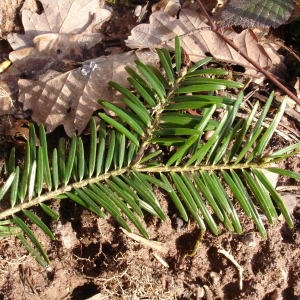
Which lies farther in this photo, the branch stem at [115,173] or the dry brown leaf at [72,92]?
the dry brown leaf at [72,92]

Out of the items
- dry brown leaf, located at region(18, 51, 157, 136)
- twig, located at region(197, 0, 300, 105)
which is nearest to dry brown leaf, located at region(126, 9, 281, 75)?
twig, located at region(197, 0, 300, 105)

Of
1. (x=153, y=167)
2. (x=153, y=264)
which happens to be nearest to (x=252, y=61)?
(x=153, y=167)

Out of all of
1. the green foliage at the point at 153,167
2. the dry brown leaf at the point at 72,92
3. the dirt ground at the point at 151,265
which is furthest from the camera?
the dry brown leaf at the point at 72,92

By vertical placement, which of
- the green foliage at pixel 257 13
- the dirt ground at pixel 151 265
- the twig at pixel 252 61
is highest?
the green foliage at pixel 257 13

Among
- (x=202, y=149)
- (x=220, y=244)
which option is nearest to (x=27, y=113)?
(x=202, y=149)

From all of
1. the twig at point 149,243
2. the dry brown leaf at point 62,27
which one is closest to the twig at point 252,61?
the dry brown leaf at point 62,27

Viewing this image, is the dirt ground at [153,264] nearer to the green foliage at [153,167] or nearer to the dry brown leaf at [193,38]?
the green foliage at [153,167]
